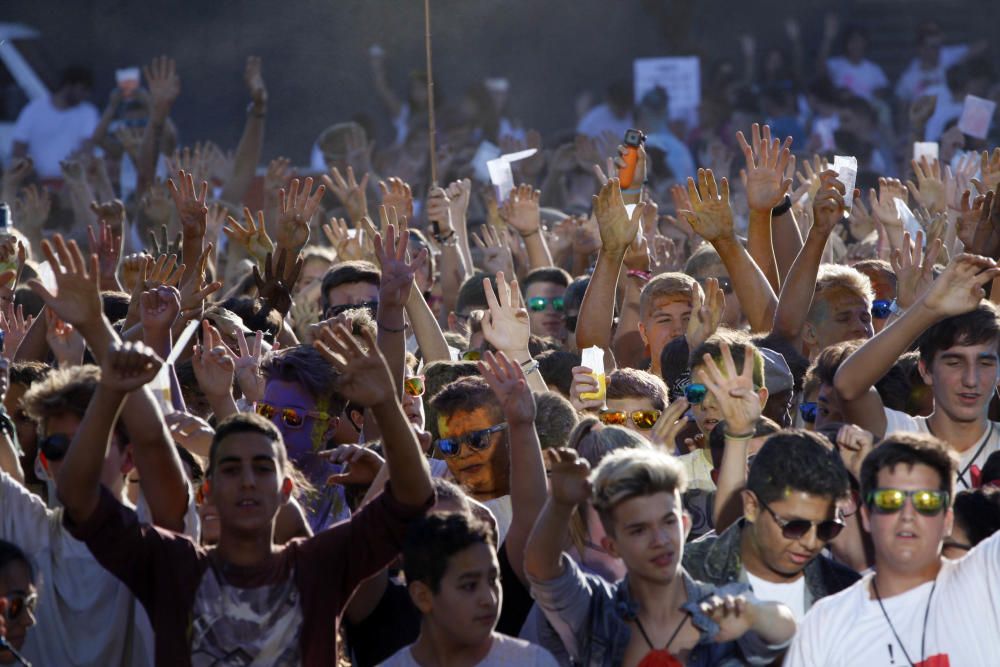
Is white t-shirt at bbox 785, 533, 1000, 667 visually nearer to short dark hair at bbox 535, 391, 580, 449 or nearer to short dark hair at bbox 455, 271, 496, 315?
short dark hair at bbox 535, 391, 580, 449

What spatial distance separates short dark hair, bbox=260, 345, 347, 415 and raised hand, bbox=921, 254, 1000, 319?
1.59 metres

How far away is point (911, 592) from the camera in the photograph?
3.10 m

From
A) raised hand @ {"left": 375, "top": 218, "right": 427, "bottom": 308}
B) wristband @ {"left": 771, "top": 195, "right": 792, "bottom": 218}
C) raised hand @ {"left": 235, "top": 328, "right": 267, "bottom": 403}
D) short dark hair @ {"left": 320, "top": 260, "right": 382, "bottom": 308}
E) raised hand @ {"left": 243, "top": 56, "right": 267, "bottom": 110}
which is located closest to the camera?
raised hand @ {"left": 375, "top": 218, "right": 427, "bottom": 308}

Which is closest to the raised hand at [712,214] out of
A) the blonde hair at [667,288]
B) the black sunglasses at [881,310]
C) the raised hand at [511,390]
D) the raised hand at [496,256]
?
the blonde hair at [667,288]

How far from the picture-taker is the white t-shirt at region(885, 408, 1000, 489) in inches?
158

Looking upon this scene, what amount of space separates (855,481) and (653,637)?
2.50 ft

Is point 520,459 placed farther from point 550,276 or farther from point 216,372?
point 550,276

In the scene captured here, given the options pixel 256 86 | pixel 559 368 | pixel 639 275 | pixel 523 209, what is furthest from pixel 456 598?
pixel 256 86

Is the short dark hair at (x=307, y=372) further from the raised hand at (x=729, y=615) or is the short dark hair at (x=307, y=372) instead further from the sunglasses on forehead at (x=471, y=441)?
the raised hand at (x=729, y=615)

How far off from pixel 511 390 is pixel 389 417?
0.46 metres

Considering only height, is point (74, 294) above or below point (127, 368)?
above

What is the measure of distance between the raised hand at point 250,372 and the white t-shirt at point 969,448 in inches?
70.2

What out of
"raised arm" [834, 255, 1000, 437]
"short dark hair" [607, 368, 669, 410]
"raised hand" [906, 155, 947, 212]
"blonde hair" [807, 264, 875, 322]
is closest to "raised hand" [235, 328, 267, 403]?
"short dark hair" [607, 368, 669, 410]

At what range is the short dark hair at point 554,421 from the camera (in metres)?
4.10
